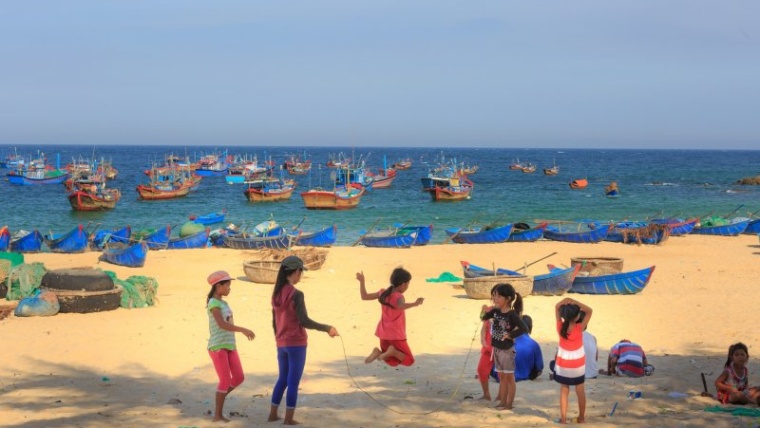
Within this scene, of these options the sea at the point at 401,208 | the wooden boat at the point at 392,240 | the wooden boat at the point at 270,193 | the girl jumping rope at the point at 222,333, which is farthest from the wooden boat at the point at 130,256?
the wooden boat at the point at 270,193

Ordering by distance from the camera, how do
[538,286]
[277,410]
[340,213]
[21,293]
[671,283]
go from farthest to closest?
[340,213], [671,283], [538,286], [21,293], [277,410]

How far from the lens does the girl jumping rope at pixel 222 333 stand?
22.8 ft

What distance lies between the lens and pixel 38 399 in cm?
854

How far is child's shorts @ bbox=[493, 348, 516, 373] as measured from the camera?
7.40 m

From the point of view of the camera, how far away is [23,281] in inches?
594

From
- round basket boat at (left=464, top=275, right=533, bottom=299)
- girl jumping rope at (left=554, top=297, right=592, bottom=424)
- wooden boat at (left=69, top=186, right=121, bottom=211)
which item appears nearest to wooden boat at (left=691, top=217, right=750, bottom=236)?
round basket boat at (left=464, top=275, right=533, bottom=299)

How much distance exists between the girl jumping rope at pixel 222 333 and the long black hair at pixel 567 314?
2.75 meters

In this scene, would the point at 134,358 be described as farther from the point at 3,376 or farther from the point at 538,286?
the point at 538,286

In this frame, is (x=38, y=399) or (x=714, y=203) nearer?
(x=38, y=399)

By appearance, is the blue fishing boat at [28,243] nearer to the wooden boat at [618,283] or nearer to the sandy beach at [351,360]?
the sandy beach at [351,360]

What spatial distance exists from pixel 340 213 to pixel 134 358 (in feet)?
112

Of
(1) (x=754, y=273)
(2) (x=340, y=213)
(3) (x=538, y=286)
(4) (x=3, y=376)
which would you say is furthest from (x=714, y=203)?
(4) (x=3, y=376)

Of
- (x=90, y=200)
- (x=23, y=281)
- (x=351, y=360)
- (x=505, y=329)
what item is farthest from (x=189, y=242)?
(x=505, y=329)

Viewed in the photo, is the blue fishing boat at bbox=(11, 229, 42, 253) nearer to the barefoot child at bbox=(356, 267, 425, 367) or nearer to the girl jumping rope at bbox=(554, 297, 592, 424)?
the barefoot child at bbox=(356, 267, 425, 367)
